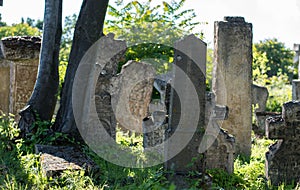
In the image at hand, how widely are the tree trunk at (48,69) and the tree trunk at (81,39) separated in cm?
37

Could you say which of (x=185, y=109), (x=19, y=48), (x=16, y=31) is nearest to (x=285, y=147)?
(x=185, y=109)

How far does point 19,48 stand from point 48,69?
1556mm

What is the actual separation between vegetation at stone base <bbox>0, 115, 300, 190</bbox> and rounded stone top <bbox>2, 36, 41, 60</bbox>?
194 cm

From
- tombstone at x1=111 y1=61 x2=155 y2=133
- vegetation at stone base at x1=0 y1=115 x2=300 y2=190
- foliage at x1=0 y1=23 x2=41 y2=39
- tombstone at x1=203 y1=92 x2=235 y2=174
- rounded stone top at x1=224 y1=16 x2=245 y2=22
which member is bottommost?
vegetation at stone base at x1=0 y1=115 x2=300 y2=190

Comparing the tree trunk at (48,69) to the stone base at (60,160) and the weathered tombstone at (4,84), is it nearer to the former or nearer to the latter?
the stone base at (60,160)

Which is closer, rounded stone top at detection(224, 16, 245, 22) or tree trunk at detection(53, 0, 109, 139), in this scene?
tree trunk at detection(53, 0, 109, 139)

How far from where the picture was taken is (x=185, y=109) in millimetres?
6355

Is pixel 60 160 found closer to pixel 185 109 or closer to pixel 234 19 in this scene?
pixel 185 109

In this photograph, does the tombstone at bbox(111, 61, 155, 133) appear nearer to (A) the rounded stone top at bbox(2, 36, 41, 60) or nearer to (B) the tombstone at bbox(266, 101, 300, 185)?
(A) the rounded stone top at bbox(2, 36, 41, 60)

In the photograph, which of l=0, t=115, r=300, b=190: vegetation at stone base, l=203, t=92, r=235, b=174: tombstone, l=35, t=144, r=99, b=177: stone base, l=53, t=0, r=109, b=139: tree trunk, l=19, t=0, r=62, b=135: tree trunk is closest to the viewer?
l=0, t=115, r=300, b=190: vegetation at stone base

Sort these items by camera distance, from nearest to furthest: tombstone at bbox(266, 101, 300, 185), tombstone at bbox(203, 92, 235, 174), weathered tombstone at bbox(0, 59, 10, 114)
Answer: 1. tombstone at bbox(266, 101, 300, 185)
2. tombstone at bbox(203, 92, 235, 174)
3. weathered tombstone at bbox(0, 59, 10, 114)

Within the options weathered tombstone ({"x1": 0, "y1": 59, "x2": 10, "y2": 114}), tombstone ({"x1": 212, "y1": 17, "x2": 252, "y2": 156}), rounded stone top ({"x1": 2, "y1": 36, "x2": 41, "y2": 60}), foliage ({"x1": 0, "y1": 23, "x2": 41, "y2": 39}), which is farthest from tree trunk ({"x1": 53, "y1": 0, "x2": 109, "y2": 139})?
foliage ({"x1": 0, "y1": 23, "x2": 41, "y2": 39})

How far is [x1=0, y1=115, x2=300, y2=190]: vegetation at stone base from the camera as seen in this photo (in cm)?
559

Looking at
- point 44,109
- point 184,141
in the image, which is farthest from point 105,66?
point 184,141
